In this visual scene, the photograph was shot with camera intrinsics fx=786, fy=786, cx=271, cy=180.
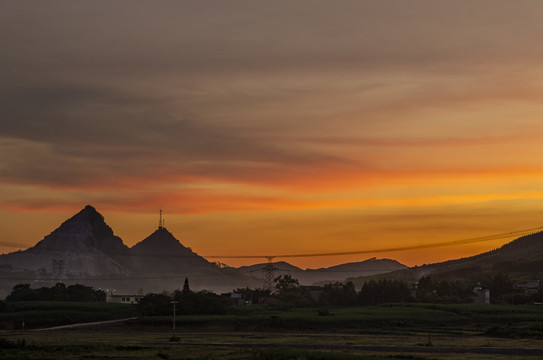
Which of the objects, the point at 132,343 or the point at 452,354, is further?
the point at 132,343

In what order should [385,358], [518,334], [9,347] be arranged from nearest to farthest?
[385,358], [9,347], [518,334]

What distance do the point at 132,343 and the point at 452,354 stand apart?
60.1 meters

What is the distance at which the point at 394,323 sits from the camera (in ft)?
646

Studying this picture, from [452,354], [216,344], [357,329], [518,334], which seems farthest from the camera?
[357,329]

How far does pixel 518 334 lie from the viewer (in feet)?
519

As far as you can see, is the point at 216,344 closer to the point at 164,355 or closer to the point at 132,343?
the point at 132,343

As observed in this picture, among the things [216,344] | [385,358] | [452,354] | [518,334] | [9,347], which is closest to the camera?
[385,358]

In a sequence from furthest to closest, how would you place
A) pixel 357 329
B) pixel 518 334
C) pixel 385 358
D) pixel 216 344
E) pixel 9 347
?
pixel 357 329
pixel 518 334
pixel 216 344
pixel 9 347
pixel 385 358

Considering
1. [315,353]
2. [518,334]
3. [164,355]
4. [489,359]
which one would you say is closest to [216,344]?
[164,355]

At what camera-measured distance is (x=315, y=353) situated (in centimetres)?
10919

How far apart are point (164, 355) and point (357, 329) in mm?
87858

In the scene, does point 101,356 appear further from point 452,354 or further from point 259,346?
point 452,354

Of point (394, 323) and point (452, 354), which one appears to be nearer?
point (452, 354)

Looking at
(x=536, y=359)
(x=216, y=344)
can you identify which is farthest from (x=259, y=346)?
(x=536, y=359)
